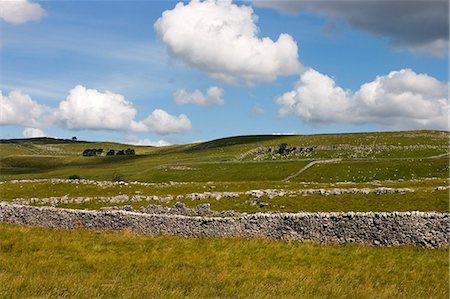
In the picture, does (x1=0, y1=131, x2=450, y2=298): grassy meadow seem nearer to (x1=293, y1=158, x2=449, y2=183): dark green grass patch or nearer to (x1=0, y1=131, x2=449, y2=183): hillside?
(x1=293, y1=158, x2=449, y2=183): dark green grass patch

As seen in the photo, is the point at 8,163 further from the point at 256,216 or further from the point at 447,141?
the point at 256,216

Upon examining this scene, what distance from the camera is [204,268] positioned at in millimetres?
18141

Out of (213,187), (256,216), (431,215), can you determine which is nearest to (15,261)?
(256,216)

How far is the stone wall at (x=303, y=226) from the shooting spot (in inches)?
1002

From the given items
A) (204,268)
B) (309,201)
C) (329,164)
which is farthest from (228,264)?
(329,164)

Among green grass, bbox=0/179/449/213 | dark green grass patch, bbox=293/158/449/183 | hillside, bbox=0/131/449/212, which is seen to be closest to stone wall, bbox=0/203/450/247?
green grass, bbox=0/179/449/213

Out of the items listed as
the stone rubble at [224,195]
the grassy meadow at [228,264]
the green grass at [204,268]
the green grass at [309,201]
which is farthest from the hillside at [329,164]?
the green grass at [204,268]

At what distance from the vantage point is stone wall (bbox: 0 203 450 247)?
83.5 ft

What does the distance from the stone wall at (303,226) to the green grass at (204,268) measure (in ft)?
3.42

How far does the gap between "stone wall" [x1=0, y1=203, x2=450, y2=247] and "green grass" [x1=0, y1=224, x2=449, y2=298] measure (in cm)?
104

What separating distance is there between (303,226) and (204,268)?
10.5 meters

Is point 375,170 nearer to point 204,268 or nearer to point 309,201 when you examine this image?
point 309,201

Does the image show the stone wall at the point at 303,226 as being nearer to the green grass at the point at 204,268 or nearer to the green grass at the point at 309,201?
the green grass at the point at 204,268

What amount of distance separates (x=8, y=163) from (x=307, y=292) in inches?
7555
